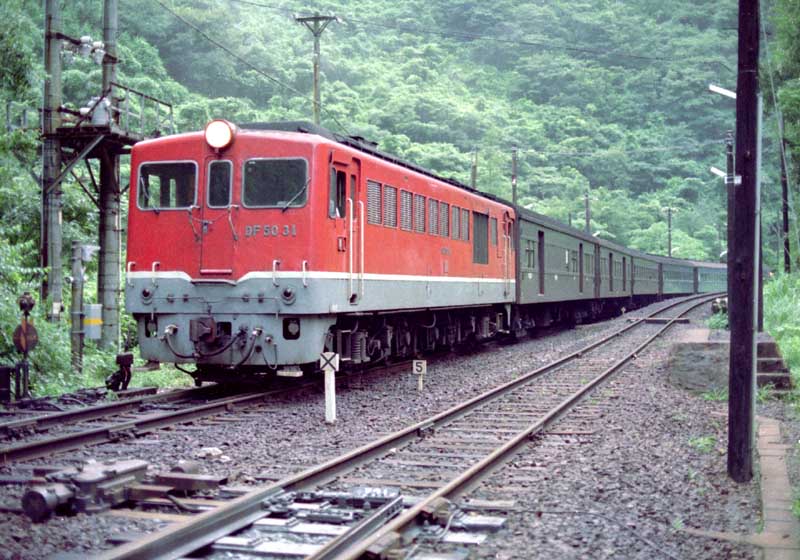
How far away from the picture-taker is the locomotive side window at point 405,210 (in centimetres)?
1400

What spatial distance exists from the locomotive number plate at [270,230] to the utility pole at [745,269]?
17.7ft

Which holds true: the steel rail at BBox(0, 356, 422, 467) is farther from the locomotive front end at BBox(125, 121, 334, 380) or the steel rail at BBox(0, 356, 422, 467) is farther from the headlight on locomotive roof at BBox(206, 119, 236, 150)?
the headlight on locomotive roof at BBox(206, 119, 236, 150)

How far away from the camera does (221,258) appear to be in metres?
11.3

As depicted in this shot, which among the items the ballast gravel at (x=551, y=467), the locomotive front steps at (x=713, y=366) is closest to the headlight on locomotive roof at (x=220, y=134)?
the ballast gravel at (x=551, y=467)

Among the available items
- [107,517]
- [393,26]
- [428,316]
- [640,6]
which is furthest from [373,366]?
[640,6]

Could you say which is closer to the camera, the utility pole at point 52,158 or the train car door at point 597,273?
the utility pole at point 52,158

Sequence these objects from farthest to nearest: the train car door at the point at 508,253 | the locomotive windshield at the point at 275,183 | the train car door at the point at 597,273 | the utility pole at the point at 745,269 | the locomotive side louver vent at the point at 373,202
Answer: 1. the train car door at the point at 597,273
2. the train car door at the point at 508,253
3. the locomotive side louver vent at the point at 373,202
4. the locomotive windshield at the point at 275,183
5. the utility pole at the point at 745,269

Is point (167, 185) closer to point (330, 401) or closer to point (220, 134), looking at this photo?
point (220, 134)

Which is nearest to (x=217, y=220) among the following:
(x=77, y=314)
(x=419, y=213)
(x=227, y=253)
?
(x=227, y=253)

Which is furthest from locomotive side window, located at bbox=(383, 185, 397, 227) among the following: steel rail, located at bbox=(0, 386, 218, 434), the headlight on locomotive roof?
steel rail, located at bbox=(0, 386, 218, 434)

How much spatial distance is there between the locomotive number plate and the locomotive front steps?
593 centimetres

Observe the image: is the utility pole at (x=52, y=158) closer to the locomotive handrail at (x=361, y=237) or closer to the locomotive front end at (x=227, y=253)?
the locomotive front end at (x=227, y=253)

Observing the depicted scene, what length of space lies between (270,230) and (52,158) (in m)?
6.68

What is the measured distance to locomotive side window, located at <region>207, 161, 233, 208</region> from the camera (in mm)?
11453
